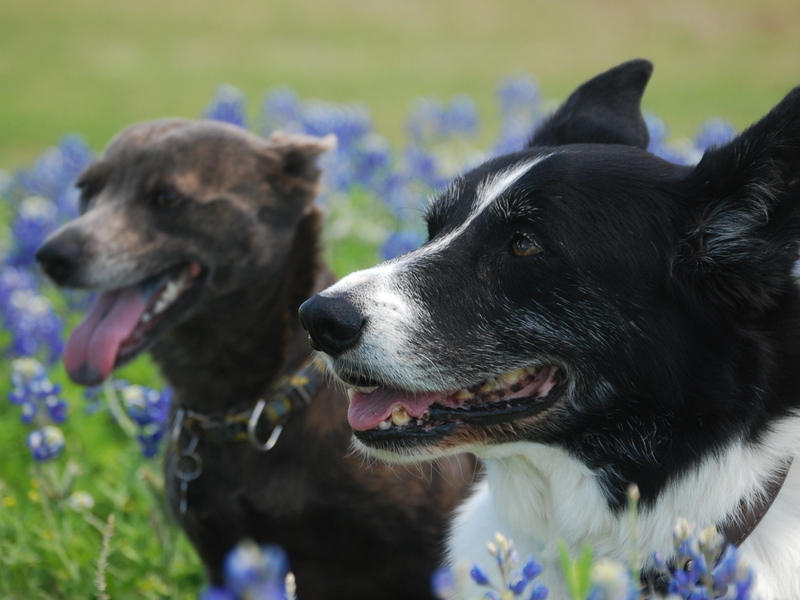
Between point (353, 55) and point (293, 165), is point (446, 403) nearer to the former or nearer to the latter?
point (293, 165)

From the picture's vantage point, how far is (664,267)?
2.60m

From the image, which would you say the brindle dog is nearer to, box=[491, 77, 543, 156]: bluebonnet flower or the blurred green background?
box=[491, 77, 543, 156]: bluebonnet flower

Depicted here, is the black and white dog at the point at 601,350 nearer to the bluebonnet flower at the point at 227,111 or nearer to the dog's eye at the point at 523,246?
the dog's eye at the point at 523,246

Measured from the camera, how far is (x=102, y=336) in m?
3.76

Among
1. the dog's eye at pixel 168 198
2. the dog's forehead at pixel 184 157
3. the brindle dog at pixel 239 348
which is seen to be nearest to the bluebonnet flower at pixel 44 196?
the brindle dog at pixel 239 348

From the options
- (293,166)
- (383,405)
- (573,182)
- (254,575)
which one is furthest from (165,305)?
(254,575)

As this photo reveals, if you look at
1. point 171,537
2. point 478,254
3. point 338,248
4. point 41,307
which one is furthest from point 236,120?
point 478,254

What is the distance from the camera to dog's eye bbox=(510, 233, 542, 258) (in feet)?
8.79

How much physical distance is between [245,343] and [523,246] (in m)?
1.54

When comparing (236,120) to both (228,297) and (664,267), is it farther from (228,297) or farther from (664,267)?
(664,267)

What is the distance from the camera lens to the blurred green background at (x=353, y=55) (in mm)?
16219

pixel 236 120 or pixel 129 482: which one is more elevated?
pixel 236 120

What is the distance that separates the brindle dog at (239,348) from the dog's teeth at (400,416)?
0.80m

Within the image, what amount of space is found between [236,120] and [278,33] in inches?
707
